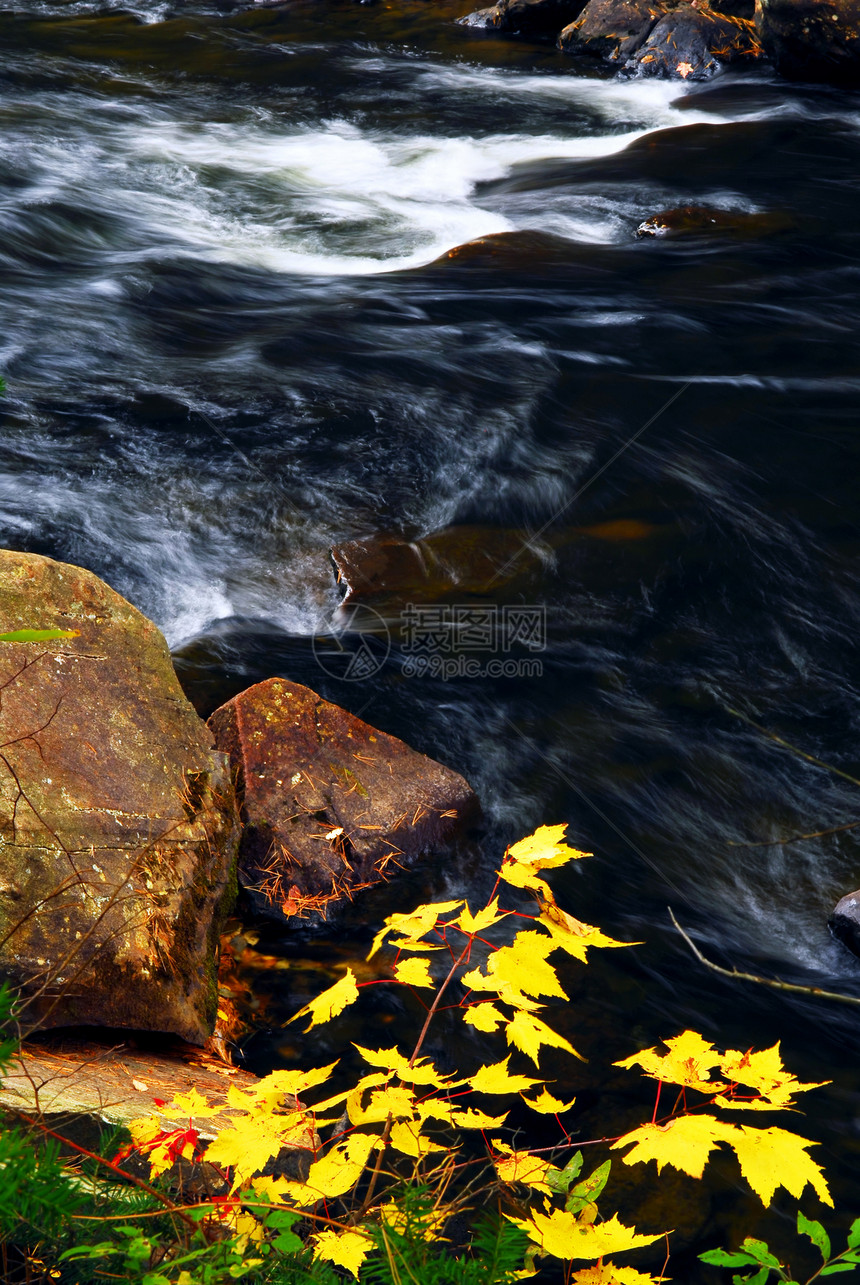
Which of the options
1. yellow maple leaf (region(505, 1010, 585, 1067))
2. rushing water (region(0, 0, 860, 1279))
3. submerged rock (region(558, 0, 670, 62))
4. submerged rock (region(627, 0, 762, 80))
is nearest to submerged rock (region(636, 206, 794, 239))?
rushing water (region(0, 0, 860, 1279))

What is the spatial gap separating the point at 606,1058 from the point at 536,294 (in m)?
6.78

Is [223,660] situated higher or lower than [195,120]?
lower

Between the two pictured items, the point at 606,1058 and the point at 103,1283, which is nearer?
the point at 103,1283

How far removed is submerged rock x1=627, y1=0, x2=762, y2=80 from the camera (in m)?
14.1

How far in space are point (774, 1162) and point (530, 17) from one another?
57.9 ft

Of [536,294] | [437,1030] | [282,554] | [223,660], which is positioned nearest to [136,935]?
[437,1030]

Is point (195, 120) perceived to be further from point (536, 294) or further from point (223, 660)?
point (223, 660)

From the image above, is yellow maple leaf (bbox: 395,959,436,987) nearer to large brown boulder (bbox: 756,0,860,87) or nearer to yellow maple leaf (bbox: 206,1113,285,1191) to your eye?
yellow maple leaf (bbox: 206,1113,285,1191)

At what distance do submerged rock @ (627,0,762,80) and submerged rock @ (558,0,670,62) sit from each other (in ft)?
0.94

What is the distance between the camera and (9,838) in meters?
2.81

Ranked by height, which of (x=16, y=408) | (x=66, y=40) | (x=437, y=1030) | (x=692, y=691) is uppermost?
(x=66, y=40)

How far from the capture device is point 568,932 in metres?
2.37

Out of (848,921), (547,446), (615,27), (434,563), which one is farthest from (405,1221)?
(615,27)

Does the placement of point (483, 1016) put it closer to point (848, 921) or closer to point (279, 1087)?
point (279, 1087)
